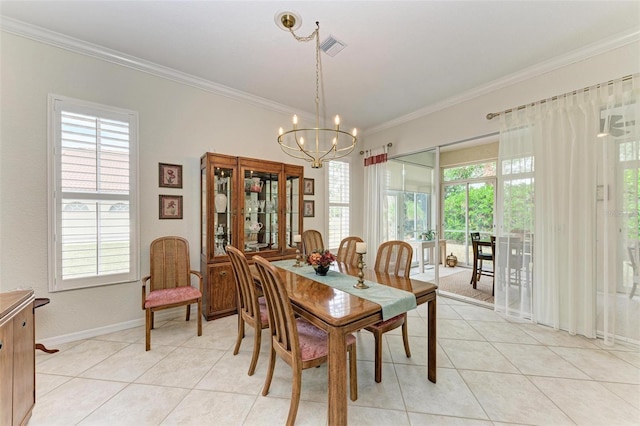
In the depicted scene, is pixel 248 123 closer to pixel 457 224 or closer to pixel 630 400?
pixel 630 400

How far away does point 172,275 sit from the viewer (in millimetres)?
2875

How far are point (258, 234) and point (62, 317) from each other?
2064mm

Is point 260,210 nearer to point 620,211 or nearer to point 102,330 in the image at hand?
point 102,330

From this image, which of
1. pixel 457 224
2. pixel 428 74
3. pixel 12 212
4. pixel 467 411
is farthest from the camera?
pixel 457 224

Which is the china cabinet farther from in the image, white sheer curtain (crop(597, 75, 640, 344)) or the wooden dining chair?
white sheer curtain (crop(597, 75, 640, 344))

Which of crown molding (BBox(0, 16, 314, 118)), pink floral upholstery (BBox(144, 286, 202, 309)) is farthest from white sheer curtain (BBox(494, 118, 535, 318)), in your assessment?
pink floral upholstery (BBox(144, 286, 202, 309))

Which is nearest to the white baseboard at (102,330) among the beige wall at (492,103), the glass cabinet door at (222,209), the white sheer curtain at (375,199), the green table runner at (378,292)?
the glass cabinet door at (222,209)

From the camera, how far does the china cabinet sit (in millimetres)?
2957

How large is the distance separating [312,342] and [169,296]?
175 centimetres

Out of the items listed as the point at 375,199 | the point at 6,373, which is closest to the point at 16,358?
the point at 6,373

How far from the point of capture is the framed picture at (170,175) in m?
2.94

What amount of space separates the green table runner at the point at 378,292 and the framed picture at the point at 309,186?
2.15m

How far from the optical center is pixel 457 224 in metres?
6.21

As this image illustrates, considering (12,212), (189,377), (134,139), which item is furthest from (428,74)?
(12,212)
